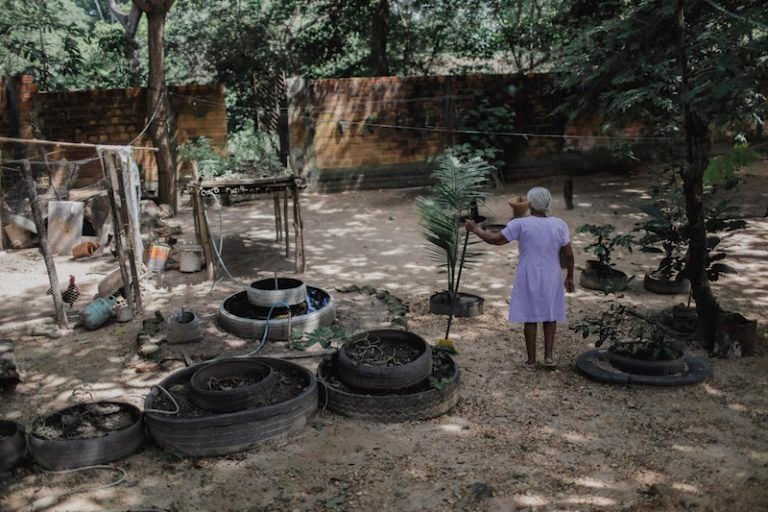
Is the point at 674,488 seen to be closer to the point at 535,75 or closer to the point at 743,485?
the point at 743,485

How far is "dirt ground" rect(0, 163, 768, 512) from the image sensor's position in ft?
10.6

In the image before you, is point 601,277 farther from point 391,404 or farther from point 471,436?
point 391,404

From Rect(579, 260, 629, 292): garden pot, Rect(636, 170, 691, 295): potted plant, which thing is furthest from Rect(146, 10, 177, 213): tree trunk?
Rect(636, 170, 691, 295): potted plant

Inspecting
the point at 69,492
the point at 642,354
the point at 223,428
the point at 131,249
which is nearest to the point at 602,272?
the point at 642,354

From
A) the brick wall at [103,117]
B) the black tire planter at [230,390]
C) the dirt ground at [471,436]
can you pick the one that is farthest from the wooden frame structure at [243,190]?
the brick wall at [103,117]

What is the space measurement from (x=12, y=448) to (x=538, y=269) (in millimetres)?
3469

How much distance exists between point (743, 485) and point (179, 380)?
132 inches

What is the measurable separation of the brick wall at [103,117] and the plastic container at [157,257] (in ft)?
14.5

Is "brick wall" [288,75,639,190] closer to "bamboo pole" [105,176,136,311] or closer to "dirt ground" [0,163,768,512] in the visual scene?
"dirt ground" [0,163,768,512]

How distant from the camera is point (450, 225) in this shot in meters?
5.68

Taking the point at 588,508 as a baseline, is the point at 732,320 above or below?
above

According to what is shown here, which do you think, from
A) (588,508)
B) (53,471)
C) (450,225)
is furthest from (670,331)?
(53,471)

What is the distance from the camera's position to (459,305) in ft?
19.7

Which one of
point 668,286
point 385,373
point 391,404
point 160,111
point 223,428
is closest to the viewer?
point 223,428
